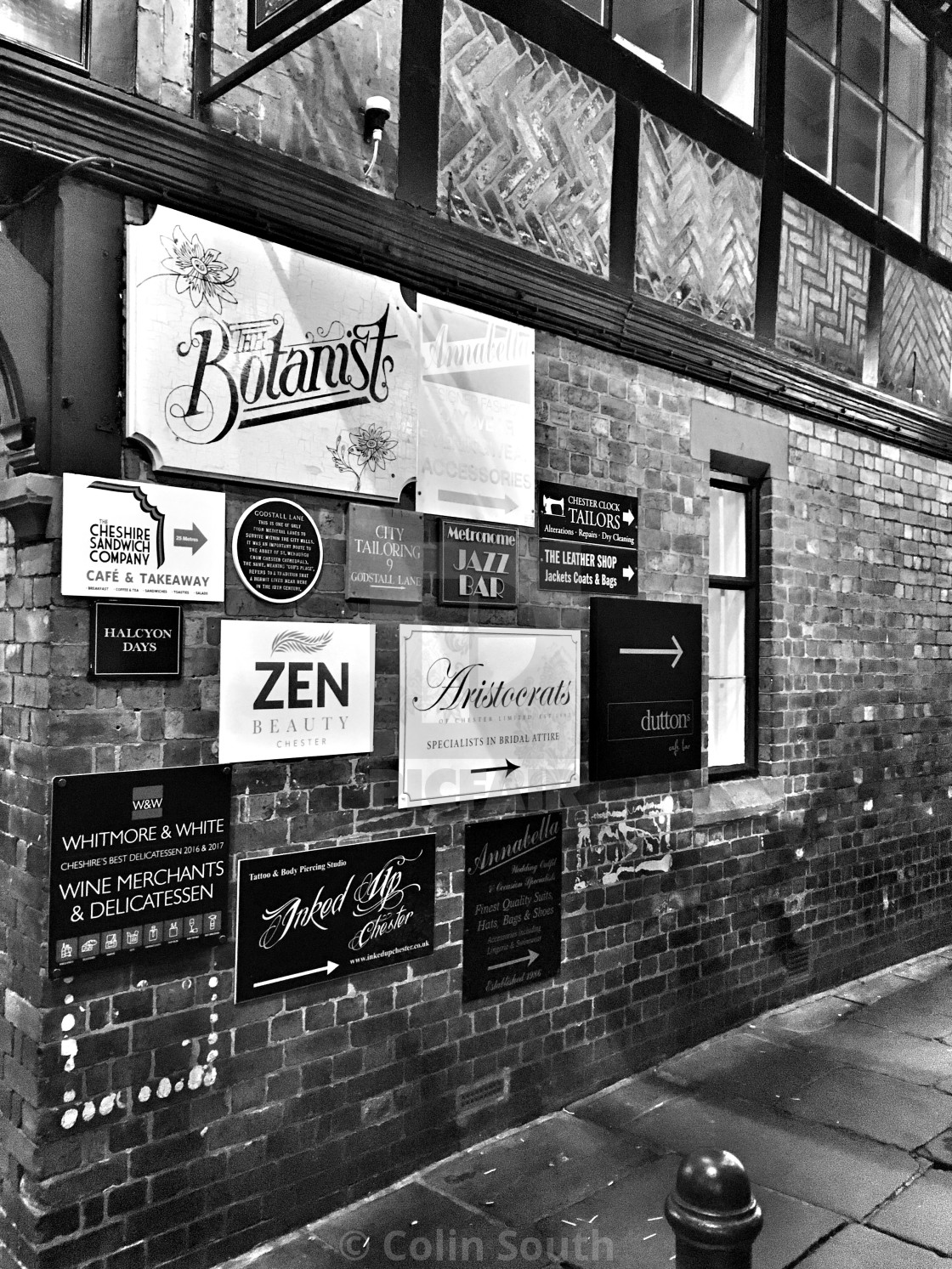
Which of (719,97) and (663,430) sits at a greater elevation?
(719,97)

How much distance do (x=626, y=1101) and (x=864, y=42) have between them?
6.84 metres

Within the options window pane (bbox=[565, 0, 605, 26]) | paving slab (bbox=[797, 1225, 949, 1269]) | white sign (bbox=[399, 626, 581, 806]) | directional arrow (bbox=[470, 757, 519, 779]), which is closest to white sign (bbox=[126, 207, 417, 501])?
white sign (bbox=[399, 626, 581, 806])

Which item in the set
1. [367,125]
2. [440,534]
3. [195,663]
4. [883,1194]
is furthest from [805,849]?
[367,125]

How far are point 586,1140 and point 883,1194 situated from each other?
1.18 meters

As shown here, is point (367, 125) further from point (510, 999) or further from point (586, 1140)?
point (586, 1140)

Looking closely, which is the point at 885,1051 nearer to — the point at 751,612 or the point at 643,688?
the point at 643,688

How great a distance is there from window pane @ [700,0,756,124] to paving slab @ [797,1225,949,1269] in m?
5.61

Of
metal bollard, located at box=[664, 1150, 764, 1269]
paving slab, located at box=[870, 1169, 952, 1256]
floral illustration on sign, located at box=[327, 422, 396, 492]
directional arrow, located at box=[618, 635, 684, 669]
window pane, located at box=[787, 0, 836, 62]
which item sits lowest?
paving slab, located at box=[870, 1169, 952, 1256]

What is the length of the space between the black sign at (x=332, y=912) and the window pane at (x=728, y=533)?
276 cm

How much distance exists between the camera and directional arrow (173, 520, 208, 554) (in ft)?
10.9

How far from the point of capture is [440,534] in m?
4.14

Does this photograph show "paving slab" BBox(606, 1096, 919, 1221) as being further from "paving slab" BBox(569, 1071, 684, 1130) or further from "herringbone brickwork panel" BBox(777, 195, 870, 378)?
"herringbone brickwork panel" BBox(777, 195, 870, 378)

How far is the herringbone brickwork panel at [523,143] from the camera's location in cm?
427

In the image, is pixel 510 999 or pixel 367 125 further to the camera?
pixel 510 999
